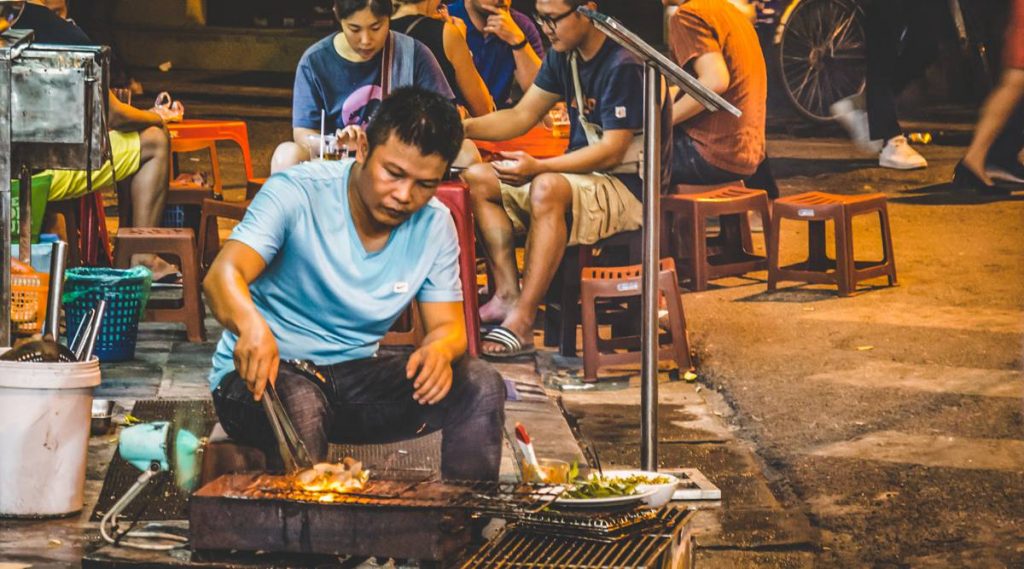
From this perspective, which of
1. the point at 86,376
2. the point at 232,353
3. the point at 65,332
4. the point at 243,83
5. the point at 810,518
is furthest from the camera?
the point at 243,83

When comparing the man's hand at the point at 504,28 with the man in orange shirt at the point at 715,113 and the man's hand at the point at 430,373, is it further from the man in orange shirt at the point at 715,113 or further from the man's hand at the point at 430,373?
the man's hand at the point at 430,373

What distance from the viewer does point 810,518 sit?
5.70 m

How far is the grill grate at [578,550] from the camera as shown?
4.05 meters

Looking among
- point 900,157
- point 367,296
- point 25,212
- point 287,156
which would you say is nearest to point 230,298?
point 367,296

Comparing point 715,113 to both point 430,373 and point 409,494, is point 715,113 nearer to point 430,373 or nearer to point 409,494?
point 430,373

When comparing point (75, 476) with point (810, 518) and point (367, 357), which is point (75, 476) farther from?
point (810, 518)

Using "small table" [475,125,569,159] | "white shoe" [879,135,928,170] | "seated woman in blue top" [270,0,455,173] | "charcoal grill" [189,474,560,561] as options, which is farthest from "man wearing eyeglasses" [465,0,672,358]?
"white shoe" [879,135,928,170]

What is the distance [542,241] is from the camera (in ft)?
25.6

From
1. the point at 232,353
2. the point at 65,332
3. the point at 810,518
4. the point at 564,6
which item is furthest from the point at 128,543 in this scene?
the point at 564,6

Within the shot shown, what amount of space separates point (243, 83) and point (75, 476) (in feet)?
48.2

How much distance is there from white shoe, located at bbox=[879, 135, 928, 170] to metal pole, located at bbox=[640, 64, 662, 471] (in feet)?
28.8

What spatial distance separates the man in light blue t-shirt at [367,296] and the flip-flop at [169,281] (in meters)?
4.17

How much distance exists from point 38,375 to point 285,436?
105 centimetres

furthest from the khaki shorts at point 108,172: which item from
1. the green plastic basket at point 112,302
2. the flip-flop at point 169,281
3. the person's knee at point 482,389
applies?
the person's knee at point 482,389
